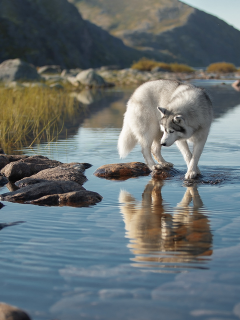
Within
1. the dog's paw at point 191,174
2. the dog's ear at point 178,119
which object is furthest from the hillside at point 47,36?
the dog's ear at point 178,119

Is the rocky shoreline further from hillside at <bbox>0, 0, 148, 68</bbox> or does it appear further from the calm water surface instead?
hillside at <bbox>0, 0, 148, 68</bbox>

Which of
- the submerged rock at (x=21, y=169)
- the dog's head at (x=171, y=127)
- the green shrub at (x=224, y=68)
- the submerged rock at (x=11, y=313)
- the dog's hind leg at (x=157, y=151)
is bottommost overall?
the submerged rock at (x=11, y=313)

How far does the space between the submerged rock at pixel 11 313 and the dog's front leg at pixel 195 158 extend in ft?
13.5

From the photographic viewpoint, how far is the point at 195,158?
637 centimetres

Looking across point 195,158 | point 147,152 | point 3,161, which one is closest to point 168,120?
point 195,158

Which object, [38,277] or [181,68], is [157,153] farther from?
[181,68]

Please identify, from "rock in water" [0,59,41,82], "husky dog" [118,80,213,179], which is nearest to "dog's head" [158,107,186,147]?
"husky dog" [118,80,213,179]

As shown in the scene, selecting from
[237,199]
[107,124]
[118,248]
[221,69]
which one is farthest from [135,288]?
[221,69]

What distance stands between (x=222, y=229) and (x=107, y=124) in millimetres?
8953

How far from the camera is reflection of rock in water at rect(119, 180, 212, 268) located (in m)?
3.61

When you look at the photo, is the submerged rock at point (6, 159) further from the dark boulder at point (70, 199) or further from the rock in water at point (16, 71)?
the rock in water at point (16, 71)

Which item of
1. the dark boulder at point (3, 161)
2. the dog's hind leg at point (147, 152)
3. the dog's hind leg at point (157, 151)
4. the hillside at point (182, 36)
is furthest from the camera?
the hillside at point (182, 36)

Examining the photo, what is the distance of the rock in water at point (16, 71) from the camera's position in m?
27.7

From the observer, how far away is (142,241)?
3963 millimetres
